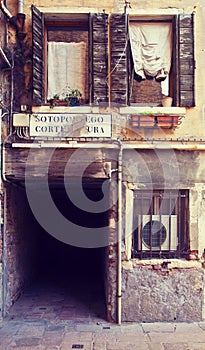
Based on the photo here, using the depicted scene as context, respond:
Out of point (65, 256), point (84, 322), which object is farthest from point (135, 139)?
point (65, 256)

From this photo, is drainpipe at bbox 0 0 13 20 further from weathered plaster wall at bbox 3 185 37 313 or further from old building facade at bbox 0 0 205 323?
weathered plaster wall at bbox 3 185 37 313

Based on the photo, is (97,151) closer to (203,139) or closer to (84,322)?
(203,139)

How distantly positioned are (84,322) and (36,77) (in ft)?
14.7

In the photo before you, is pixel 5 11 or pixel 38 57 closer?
pixel 5 11

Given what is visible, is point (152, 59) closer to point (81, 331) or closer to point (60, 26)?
point (60, 26)

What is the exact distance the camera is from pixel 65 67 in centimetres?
744

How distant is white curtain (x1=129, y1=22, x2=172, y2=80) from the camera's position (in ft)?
24.6

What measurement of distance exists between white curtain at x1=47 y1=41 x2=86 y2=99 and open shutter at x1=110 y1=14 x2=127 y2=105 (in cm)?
59

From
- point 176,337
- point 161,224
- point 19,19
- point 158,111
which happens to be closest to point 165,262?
point 161,224

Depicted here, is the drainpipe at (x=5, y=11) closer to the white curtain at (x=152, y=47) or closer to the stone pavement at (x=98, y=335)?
the white curtain at (x=152, y=47)

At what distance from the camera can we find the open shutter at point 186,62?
7.20m

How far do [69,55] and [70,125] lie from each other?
1384 mm

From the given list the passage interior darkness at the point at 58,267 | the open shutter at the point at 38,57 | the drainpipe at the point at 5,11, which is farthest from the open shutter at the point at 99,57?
the passage interior darkness at the point at 58,267

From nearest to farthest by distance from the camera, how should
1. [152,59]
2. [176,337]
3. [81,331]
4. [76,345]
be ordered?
[76,345] < [176,337] < [81,331] < [152,59]
